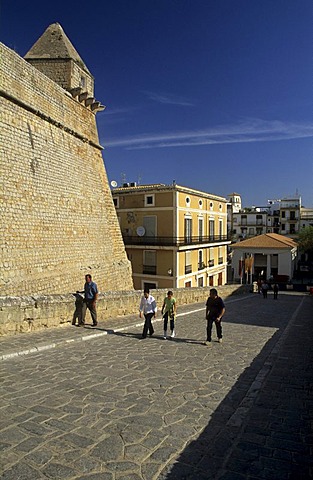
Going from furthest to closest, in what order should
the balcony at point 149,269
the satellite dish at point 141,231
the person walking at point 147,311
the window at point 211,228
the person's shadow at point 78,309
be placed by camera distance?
the window at point 211,228 < the satellite dish at point 141,231 < the balcony at point 149,269 < the person's shadow at point 78,309 < the person walking at point 147,311

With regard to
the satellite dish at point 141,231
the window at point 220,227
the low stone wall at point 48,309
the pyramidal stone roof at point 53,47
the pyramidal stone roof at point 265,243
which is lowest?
the low stone wall at point 48,309

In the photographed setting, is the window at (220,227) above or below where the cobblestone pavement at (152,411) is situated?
above

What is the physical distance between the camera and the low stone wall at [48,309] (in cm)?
777

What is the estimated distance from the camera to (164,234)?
27609mm

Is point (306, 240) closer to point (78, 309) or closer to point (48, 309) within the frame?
point (78, 309)

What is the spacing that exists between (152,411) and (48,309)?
5.16m

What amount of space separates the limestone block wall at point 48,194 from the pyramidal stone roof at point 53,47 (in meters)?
2.26

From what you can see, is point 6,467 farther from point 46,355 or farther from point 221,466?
point 46,355

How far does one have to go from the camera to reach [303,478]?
3.06 m

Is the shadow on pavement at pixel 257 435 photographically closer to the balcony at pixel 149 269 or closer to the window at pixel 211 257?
the balcony at pixel 149 269

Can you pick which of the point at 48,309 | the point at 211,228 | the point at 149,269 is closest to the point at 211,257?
the point at 211,228

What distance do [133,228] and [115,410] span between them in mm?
25062

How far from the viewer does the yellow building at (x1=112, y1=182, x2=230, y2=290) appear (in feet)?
89.1

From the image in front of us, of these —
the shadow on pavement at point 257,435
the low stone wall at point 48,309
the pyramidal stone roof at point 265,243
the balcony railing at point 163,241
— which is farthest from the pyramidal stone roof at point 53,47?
the pyramidal stone roof at point 265,243
